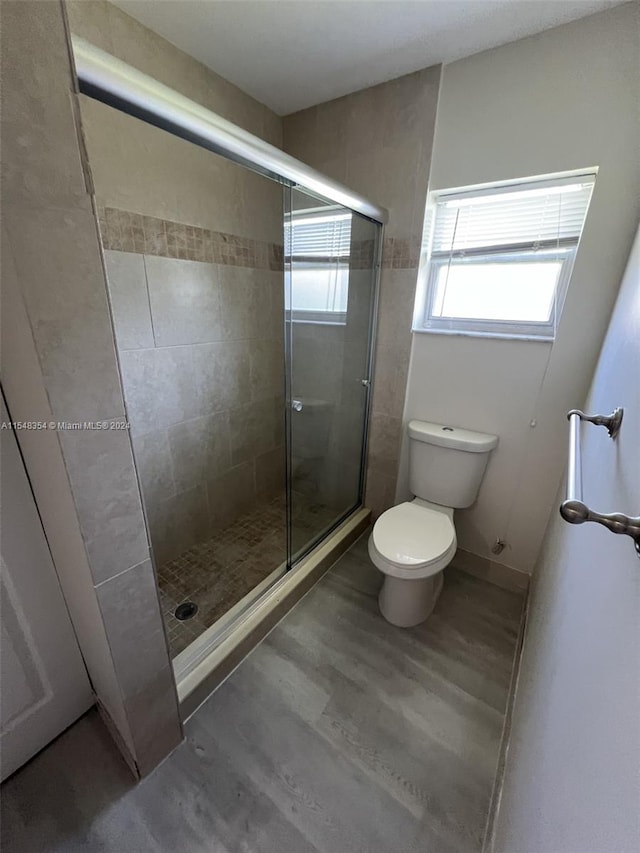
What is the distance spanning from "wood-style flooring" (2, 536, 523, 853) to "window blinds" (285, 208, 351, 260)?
1.68 m

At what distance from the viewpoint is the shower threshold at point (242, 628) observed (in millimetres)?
1255

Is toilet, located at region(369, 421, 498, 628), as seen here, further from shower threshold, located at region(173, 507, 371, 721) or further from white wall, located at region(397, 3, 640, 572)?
shower threshold, located at region(173, 507, 371, 721)

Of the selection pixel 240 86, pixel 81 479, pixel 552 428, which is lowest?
pixel 552 428

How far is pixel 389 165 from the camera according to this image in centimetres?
169

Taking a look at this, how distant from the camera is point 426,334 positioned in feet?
5.89

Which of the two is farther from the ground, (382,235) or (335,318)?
(382,235)

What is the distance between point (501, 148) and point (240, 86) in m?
1.24

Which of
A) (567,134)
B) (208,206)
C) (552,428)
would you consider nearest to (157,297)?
(208,206)

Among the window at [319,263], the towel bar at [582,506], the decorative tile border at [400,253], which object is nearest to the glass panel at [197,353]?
the window at [319,263]

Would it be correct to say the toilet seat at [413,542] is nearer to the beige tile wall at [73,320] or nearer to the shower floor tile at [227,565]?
the shower floor tile at [227,565]

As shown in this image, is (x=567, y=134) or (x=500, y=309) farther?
(x=500, y=309)

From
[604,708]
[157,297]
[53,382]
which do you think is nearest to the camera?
[604,708]

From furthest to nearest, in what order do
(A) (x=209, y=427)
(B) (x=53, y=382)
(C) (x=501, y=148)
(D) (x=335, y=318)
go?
(A) (x=209, y=427), (D) (x=335, y=318), (C) (x=501, y=148), (B) (x=53, y=382)

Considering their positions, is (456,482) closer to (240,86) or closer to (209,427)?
(209,427)
